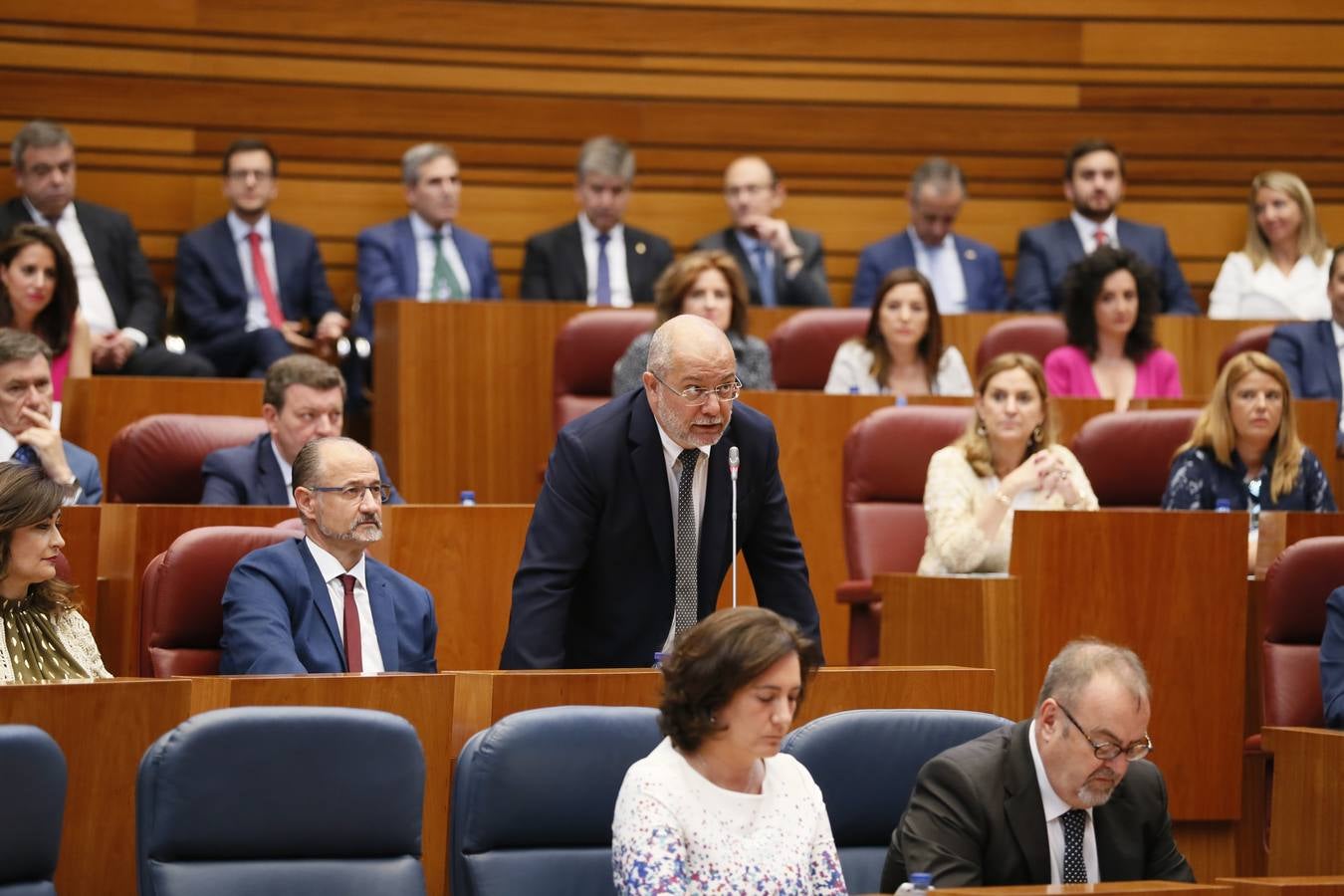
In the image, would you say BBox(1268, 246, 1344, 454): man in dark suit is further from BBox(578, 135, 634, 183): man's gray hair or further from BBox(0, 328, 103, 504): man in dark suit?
BBox(0, 328, 103, 504): man in dark suit

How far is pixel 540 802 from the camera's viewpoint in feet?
6.42

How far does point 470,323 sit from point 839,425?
938mm

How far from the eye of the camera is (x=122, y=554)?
303 cm

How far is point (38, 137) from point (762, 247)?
1.73m

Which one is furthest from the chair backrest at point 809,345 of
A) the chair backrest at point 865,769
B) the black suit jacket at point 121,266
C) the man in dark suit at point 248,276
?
the chair backrest at point 865,769

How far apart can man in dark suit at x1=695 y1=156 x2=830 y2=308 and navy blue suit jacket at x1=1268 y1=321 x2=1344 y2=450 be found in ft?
3.65

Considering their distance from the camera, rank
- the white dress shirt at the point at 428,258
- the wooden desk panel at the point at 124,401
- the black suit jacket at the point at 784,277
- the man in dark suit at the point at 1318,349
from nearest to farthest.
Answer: the wooden desk panel at the point at 124,401 < the man in dark suit at the point at 1318,349 < the white dress shirt at the point at 428,258 < the black suit jacket at the point at 784,277

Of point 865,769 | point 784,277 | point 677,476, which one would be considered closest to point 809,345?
point 784,277

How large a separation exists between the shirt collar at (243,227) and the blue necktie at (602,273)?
802mm

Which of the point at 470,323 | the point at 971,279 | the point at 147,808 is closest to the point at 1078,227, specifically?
the point at 971,279

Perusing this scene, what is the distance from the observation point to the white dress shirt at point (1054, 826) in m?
1.99

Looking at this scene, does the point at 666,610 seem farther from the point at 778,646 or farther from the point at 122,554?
the point at 122,554

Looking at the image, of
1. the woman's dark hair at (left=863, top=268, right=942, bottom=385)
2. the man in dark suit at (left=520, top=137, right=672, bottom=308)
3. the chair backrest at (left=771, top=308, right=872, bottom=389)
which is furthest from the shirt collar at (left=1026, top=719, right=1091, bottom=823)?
the man in dark suit at (left=520, top=137, right=672, bottom=308)

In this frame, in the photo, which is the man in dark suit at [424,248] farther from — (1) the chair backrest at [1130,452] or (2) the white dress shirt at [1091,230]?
(1) the chair backrest at [1130,452]
